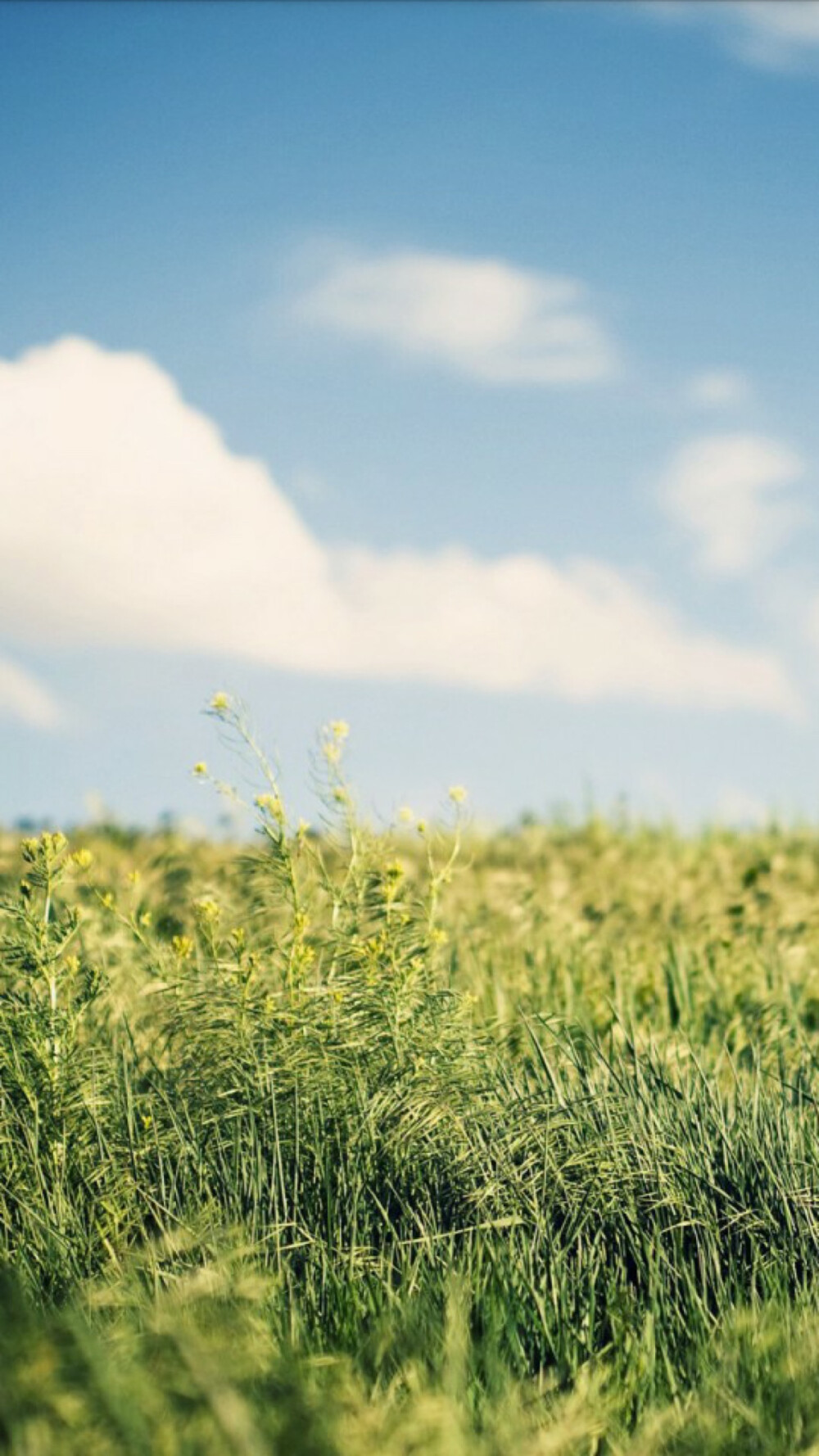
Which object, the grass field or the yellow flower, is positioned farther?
the yellow flower

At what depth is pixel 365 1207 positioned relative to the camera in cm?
328

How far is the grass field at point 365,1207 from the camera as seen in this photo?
6.97 feet

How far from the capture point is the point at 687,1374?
8.86 ft

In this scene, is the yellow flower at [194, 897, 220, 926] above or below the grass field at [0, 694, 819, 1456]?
above

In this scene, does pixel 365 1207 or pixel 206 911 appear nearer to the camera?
pixel 365 1207

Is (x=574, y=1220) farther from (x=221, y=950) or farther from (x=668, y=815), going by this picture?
(x=668, y=815)

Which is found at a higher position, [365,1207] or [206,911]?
[206,911]

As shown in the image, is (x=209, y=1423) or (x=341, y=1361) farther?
(x=341, y=1361)

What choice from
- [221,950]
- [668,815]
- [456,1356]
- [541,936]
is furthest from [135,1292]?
[668,815]

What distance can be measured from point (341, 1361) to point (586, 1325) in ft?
2.19

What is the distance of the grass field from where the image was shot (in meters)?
2.12

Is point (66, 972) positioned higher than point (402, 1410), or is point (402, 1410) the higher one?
point (66, 972)

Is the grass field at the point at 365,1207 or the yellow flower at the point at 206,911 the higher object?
the yellow flower at the point at 206,911

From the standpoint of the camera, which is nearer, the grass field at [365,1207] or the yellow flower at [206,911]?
the grass field at [365,1207]
